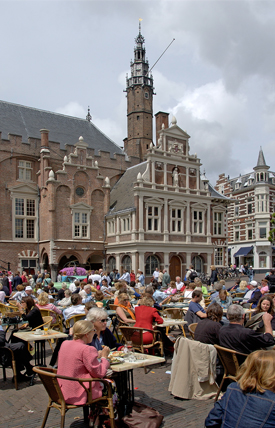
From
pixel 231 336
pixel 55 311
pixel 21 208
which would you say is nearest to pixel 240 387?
pixel 231 336

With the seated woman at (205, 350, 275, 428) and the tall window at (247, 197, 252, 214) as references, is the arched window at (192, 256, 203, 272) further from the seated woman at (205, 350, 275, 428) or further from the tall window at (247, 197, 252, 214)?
the seated woman at (205, 350, 275, 428)

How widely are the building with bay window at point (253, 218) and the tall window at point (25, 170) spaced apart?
3243 cm

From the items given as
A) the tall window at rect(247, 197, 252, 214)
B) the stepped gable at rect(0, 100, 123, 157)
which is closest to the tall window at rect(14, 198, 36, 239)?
the stepped gable at rect(0, 100, 123, 157)

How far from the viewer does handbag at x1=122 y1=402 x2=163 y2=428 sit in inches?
183

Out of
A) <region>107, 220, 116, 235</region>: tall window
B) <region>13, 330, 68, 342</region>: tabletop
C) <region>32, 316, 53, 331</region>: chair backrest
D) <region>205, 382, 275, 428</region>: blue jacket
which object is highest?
<region>107, 220, 116, 235</region>: tall window

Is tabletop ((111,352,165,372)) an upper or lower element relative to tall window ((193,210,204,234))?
lower

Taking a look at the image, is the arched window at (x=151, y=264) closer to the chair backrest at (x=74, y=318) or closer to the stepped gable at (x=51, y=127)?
the stepped gable at (x=51, y=127)

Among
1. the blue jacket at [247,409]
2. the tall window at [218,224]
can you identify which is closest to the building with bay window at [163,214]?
the tall window at [218,224]

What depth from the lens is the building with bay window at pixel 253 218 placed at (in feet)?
168

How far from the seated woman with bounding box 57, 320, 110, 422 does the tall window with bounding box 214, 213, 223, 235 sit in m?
33.1

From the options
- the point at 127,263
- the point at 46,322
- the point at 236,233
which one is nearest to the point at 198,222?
the point at 127,263

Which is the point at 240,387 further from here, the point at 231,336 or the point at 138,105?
the point at 138,105

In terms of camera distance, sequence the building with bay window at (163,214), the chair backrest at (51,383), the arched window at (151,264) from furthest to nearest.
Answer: the arched window at (151,264) < the building with bay window at (163,214) < the chair backrest at (51,383)

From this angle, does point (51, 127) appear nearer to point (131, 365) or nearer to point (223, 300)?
point (223, 300)
